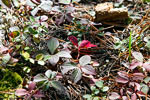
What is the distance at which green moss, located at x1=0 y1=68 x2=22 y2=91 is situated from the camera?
145 cm

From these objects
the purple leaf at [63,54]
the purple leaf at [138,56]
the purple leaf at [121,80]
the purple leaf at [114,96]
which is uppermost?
the purple leaf at [63,54]

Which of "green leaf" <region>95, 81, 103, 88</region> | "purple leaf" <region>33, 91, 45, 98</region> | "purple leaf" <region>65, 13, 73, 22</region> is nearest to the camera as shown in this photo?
"purple leaf" <region>33, 91, 45, 98</region>

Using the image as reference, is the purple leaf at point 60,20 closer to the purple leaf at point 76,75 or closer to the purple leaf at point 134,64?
the purple leaf at point 76,75

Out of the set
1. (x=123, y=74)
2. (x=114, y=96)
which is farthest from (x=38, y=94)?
(x=123, y=74)

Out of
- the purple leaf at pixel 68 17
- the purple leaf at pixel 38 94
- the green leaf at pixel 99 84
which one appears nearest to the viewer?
the purple leaf at pixel 38 94

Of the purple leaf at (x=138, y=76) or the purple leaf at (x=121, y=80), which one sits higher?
the purple leaf at (x=138, y=76)

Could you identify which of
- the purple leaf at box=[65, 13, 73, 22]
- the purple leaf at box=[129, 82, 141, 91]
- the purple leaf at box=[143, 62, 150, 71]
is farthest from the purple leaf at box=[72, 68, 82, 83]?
the purple leaf at box=[65, 13, 73, 22]

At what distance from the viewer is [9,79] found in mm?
1476

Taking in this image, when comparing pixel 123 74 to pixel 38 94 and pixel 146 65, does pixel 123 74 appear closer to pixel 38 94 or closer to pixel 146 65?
pixel 146 65

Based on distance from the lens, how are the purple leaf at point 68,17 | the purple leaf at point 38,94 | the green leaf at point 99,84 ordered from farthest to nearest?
1. the purple leaf at point 68,17
2. the green leaf at point 99,84
3. the purple leaf at point 38,94

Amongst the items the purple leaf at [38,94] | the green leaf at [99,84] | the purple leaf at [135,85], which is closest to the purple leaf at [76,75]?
the green leaf at [99,84]

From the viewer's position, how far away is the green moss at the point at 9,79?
1451 millimetres

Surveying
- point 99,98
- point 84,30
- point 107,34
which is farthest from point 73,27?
point 99,98

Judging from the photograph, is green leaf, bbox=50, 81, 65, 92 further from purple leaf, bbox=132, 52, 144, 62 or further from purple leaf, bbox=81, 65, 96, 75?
purple leaf, bbox=132, 52, 144, 62
